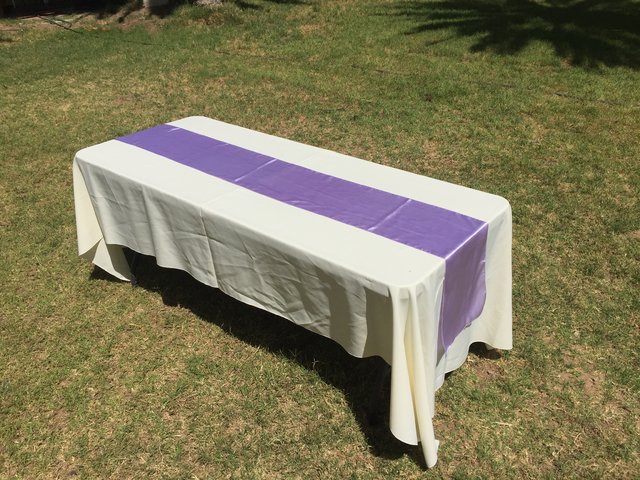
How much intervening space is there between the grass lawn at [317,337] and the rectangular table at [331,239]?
44cm

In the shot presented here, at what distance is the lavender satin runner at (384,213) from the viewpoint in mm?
2410

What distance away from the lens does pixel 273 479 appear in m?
2.57

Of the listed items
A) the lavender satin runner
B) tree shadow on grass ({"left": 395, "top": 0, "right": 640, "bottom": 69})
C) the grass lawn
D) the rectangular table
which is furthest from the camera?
tree shadow on grass ({"left": 395, "top": 0, "right": 640, "bottom": 69})

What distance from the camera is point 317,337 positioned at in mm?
3309

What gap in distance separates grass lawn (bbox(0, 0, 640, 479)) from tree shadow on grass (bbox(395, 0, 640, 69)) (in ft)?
0.27

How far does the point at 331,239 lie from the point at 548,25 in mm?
8432

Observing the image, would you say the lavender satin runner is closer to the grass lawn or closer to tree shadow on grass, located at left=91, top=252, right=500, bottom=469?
tree shadow on grass, located at left=91, top=252, right=500, bottom=469

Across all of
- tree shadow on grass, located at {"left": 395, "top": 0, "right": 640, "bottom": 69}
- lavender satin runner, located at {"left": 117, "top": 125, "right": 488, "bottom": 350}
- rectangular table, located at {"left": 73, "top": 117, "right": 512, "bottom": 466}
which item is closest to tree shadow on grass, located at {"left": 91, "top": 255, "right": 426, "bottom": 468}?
rectangular table, located at {"left": 73, "top": 117, "right": 512, "bottom": 466}

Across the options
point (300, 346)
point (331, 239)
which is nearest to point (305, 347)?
point (300, 346)

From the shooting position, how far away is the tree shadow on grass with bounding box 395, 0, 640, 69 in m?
7.93

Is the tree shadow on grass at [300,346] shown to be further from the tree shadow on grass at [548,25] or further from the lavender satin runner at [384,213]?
the tree shadow on grass at [548,25]

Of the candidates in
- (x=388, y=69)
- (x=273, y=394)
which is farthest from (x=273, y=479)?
(x=388, y=69)

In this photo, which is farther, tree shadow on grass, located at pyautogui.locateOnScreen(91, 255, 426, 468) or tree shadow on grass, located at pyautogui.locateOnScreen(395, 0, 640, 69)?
tree shadow on grass, located at pyautogui.locateOnScreen(395, 0, 640, 69)

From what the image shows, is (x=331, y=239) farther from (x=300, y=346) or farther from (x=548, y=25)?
(x=548, y=25)
